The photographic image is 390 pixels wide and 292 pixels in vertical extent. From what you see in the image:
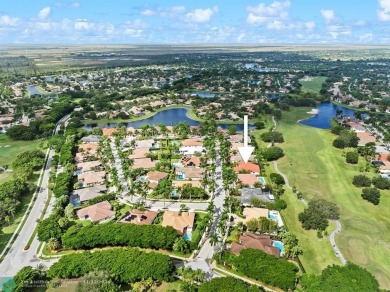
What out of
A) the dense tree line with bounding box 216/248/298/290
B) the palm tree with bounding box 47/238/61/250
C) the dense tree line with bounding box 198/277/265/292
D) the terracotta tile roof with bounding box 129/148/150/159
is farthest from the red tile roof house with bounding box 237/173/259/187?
the palm tree with bounding box 47/238/61/250

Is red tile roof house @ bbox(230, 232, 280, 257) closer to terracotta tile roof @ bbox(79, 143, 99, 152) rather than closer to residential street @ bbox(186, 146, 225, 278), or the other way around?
residential street @ bbox(186, 146, 225, 278)

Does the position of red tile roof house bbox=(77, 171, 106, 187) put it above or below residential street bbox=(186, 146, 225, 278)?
above

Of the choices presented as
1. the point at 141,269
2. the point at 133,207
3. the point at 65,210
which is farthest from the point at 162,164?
the point at 141,269

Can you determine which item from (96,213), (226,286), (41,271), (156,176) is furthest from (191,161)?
(41,271)

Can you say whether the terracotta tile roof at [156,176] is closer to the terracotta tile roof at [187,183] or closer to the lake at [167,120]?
the terracotta tile roof at [187,183]

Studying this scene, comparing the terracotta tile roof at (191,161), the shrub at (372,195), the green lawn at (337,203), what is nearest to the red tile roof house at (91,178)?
the terracotta tile roof at (191,161)

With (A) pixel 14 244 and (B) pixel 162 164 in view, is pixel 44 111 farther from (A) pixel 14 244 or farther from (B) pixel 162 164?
(A) pixel 14 244
